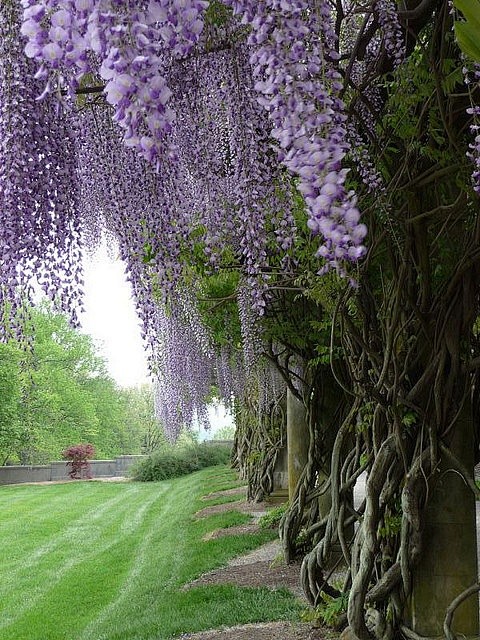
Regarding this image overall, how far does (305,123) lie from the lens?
1.53m

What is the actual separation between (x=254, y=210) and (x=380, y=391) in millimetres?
1376

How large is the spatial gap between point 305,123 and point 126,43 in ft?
1.63

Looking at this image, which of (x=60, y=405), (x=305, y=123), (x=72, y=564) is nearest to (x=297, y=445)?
(x=72, y=564)

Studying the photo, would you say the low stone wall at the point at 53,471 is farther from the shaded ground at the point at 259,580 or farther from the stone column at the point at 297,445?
the stone column at the point at 297,445

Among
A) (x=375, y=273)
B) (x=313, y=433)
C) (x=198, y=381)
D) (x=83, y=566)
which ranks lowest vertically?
(x=83, y=566)

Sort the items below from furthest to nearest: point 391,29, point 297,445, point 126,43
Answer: point 297,445, point 391,29, point 126,43

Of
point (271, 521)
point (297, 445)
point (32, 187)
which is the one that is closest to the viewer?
point (32, 187)

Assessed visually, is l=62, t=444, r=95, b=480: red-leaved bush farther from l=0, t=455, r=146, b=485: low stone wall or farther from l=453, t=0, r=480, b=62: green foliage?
l=453, t=0, r=480, b=62: green foliage

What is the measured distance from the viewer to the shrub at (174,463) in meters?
24.4

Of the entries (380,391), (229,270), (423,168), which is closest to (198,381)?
(229,270)

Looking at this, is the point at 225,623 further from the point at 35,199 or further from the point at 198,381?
the point at 35,199

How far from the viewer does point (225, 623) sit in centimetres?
482

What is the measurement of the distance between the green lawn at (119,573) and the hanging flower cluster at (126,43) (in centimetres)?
426

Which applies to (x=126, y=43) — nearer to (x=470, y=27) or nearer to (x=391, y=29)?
(x=470, y=27)
